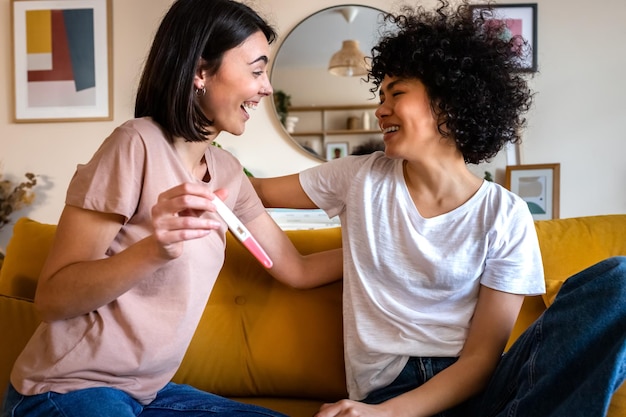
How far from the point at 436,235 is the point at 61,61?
2.73 metres

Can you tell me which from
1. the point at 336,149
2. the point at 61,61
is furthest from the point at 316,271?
the point at 61,61

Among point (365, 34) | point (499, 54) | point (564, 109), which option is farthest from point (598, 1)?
point (499, 54)

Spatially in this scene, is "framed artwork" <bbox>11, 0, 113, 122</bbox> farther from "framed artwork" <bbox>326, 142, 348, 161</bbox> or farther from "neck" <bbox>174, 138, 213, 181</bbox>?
"neck" <bbox>174, 138, 213, 181</bbox>

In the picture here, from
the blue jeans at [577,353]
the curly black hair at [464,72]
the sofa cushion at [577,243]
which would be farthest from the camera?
the sofa cushion at [577,243]

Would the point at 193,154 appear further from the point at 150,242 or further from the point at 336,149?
the point at 336,149

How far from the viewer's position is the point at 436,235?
1094mm

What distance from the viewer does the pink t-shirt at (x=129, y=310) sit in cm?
87

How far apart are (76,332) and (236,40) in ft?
1.87

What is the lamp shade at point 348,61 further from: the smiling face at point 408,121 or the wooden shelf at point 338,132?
the smiling face at point 408,121

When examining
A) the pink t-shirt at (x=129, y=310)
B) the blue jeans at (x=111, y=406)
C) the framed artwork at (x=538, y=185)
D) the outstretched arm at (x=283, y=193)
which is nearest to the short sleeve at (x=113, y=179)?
the pink t-shirt at (x=129, y=310)

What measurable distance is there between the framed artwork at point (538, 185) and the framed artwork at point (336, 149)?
33.5 inches

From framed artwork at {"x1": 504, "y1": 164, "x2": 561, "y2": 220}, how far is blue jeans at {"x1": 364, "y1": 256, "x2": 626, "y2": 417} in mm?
2134

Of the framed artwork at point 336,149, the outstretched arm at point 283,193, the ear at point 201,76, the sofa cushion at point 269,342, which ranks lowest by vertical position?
the sofa cushion at point 269,342

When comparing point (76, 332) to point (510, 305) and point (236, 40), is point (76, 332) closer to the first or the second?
point (236, 40)
